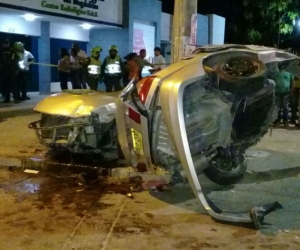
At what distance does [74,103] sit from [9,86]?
794 cm

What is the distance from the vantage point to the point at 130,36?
63.2 ft

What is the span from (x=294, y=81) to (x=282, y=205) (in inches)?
251

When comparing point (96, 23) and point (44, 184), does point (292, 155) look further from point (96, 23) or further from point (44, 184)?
point (96, 23)

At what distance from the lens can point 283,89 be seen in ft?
30.6

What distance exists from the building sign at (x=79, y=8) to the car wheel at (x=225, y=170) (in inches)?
348

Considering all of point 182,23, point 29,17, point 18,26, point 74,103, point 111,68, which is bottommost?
point 74,103

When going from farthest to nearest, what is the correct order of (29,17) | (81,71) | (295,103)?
(29,17), (81,71), (295,103)

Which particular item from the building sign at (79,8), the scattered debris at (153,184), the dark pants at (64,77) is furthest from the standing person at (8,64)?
the scattered debris at (153,184)

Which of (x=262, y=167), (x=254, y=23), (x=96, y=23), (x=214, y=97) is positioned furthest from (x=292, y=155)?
(x=254, y=23)

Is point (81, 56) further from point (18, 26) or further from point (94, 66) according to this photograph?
point (18, 26)

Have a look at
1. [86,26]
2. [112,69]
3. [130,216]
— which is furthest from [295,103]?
[86,26]

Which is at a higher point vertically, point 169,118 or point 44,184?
point 169,118

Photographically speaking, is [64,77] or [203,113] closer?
[203,113]

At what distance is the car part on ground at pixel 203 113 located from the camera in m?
5.24
